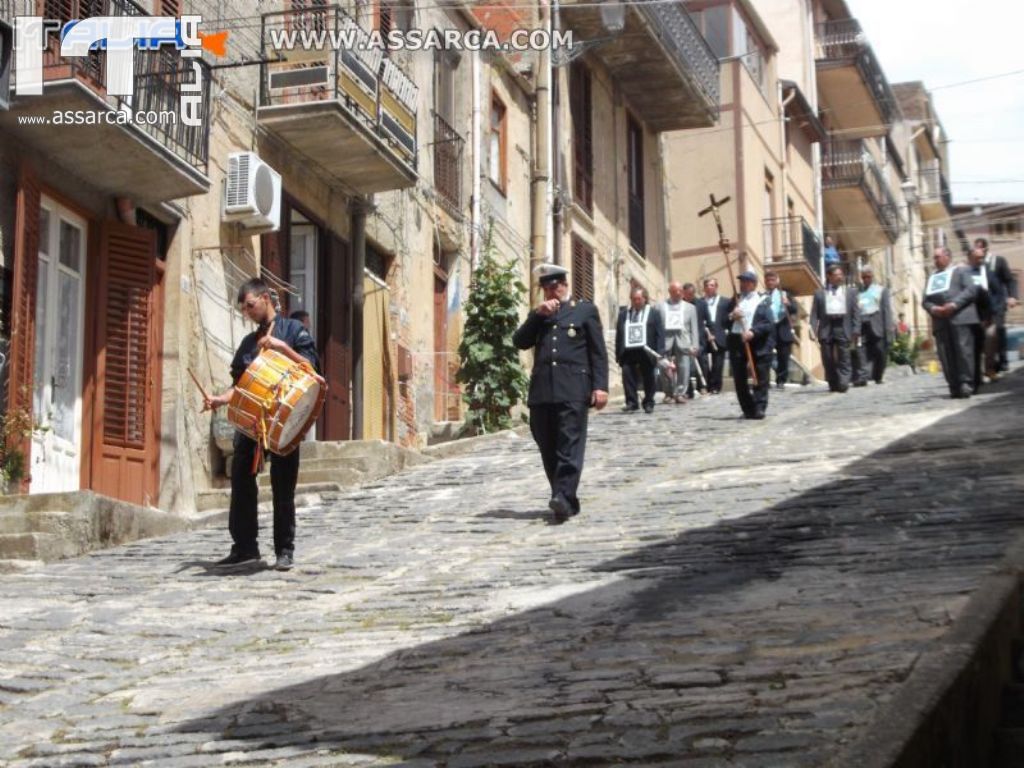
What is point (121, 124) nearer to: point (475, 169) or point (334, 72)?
point (334, 72)

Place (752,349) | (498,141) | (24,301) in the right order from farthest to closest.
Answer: (498,141) < (752,349) < (24,301)

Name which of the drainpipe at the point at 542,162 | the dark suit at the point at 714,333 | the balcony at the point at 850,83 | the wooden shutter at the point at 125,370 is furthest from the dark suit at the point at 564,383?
the balcony at the point at 850,83

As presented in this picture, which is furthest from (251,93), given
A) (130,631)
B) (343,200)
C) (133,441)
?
(130,631)

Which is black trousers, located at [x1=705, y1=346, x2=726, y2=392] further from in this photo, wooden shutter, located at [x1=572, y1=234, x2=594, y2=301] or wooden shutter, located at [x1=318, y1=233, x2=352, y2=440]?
wooden shutter, located at [x1=318, y1=233, x2=352, y2=440]

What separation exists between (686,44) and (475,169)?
26.6ft

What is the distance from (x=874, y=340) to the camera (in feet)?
83.1

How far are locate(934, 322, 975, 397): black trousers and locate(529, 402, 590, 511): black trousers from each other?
26.6 ft

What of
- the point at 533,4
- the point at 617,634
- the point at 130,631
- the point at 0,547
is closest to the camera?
the point at 617,634

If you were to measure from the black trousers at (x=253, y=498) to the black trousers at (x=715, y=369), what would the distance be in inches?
604

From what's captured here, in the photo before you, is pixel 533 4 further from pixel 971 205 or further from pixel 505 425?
pixel 971 205

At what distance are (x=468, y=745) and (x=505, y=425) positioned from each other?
670 inches

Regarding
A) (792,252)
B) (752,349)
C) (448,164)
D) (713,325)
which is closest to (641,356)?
(713,325)

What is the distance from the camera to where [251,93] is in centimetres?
2119

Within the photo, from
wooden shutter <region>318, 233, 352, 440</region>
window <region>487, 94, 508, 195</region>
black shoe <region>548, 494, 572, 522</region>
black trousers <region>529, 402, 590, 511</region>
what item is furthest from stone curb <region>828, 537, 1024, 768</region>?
window <region>487, 94, 508, 195</region>
